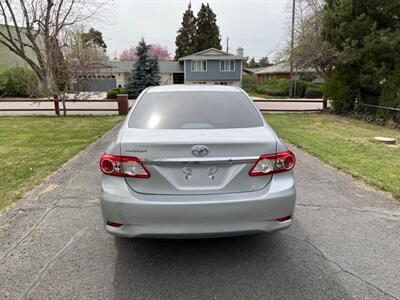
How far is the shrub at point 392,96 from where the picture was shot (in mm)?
11273

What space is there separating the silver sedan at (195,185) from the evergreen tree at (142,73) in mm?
27846

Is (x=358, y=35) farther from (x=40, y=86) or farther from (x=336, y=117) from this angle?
(x=40, y=86)

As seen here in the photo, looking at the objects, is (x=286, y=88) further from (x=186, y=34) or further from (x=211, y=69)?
(x=186, y=34)

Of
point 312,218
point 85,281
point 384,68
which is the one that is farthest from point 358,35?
point 85,281

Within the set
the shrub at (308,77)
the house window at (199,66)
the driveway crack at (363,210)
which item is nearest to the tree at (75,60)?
the driveway crack at (363,210)

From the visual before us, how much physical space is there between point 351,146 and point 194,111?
615 cm

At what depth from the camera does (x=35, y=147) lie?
7930mm

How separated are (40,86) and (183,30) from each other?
43426 millimetres

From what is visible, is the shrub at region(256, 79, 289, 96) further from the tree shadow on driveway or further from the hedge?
the tree shadow on driveway

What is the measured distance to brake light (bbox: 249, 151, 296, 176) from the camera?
2.63 meters

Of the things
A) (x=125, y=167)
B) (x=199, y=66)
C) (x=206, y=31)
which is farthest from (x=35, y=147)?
(x=206, y=31)

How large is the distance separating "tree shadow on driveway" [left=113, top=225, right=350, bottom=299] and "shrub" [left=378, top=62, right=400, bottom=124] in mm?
10344

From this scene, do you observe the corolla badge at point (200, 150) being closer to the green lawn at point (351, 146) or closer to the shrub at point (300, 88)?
the green lawn at point (351, 146)

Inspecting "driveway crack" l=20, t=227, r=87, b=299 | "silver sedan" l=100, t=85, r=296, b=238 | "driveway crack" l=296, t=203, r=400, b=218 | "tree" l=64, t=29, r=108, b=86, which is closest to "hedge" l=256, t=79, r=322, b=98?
"tree" l=64, t=29, r=108, b=86
